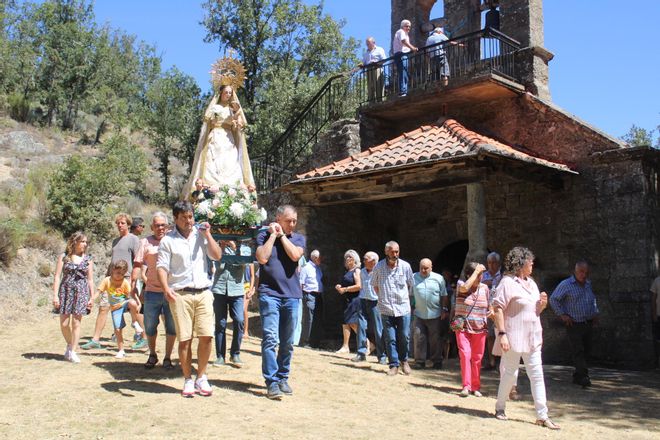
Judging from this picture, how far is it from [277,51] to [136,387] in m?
17.8

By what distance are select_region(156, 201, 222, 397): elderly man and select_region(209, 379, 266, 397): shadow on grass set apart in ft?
1.28

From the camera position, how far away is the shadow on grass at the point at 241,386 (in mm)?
5934

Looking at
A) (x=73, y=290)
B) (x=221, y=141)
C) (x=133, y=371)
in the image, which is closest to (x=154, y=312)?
(x=133, y=371)

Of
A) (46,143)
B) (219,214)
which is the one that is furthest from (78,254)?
(46,143)

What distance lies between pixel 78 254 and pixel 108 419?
2.87m

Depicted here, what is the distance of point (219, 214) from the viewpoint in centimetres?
657

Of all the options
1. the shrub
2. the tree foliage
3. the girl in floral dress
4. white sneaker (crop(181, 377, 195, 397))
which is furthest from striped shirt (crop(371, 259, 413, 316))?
the tree foliage

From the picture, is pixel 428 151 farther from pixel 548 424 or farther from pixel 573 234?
pixel 548 424

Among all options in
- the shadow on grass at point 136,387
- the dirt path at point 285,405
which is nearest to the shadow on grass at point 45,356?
the dirt path at point 285,405

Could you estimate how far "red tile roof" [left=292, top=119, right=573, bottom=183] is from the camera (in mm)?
9760

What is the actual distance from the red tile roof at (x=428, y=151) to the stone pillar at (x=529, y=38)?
5.50ft

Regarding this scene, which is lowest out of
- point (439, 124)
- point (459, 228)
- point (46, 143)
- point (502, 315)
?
point (502, 315)

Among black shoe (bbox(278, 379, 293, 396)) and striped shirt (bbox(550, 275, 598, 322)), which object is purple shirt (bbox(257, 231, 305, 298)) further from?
striped shirt (bbox(550, 275, 598, 322))

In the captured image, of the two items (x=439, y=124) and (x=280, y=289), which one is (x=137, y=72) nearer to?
(x=439, y=124)
